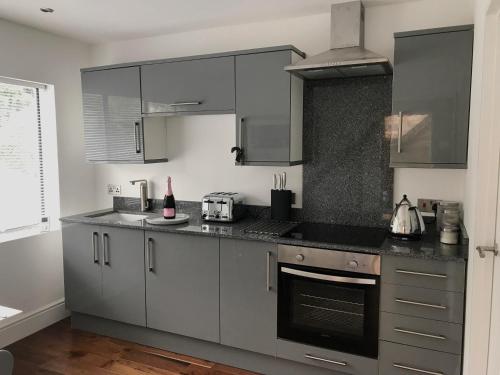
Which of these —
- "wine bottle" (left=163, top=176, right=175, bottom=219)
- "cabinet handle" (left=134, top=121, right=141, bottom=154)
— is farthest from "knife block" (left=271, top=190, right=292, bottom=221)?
"cabinet handle" (left=134, top=121, right=141, bottom=154)

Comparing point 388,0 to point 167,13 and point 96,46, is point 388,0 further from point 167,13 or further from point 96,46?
point 96,46

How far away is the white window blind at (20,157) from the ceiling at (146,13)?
55cm

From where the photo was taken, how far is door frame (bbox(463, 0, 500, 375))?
1.78 meters

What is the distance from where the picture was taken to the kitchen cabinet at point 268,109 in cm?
269

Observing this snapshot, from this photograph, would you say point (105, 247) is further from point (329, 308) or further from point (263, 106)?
point (329, 308)

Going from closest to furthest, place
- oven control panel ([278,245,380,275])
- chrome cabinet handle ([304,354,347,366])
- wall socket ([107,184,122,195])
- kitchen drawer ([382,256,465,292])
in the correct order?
kitchen drawer ([382,256,465,292]), oven control panel ([278,245,380,275]), chrome cabinet handle ([304,354,347,366]), wall socket ([107,184,122,195])

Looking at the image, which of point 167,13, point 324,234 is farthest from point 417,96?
point 167,13

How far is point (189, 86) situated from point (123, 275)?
1.50 meters

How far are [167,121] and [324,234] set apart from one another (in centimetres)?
171

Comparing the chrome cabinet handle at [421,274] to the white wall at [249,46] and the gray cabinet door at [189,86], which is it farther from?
the gray cabinet door at [189,86]

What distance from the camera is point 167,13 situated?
2.87m

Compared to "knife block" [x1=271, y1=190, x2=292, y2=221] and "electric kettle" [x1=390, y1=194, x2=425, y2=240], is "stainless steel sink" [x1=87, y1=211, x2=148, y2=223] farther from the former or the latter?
"electric kettle" [x1=390, y1=194, x2=425, y2=240]

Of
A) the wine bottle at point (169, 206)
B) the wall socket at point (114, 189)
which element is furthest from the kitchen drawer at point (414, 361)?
the wall socket at point (114, 189)

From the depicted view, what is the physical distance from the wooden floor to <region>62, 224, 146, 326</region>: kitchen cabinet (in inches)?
8.2
